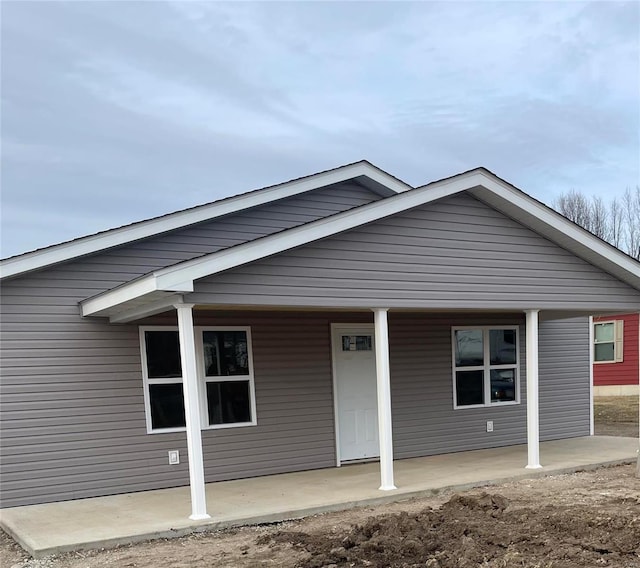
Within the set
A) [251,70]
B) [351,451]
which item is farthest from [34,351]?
[251,70]

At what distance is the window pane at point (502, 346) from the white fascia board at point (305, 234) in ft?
12.1

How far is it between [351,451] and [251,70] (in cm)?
1344

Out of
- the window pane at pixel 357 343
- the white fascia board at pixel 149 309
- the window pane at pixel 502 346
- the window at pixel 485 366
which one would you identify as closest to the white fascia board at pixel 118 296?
the white fascia board at pixel 149 309

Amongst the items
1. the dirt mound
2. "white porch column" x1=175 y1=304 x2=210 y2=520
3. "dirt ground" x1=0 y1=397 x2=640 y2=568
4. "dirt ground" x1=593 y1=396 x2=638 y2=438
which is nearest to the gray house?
"white porch column" x1=175 y1=304 x2=210 y2=520

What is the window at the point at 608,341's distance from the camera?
18625 millimetres

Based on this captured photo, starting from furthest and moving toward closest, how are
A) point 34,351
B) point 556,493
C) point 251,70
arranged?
point 251,70 → point 34,351 → point 556,493

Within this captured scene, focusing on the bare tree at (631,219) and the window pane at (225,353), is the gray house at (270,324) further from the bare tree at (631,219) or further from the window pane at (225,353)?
the bare tree at (631,219)

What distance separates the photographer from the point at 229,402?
25.5 ft

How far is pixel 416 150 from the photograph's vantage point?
32125 millimetres

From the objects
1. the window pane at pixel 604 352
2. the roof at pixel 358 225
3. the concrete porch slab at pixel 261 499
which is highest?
the roof at pixel 358 225

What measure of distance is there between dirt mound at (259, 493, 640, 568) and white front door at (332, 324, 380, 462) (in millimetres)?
2854

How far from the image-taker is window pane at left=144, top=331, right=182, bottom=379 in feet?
24.2

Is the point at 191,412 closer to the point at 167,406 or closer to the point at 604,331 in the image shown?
the point at 167,406

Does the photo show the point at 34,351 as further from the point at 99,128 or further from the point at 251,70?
the point at 99,128
